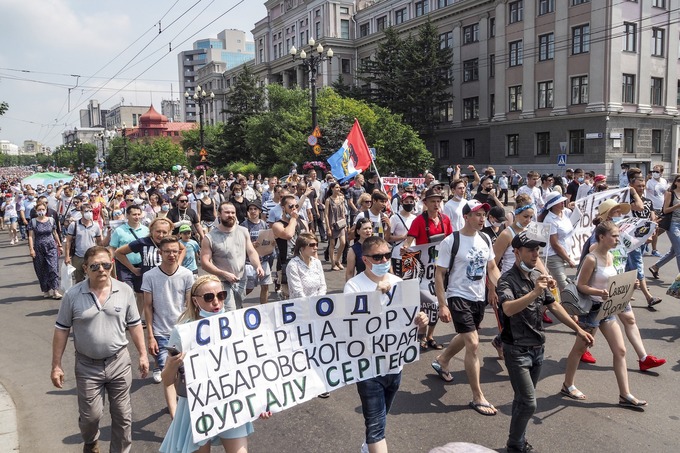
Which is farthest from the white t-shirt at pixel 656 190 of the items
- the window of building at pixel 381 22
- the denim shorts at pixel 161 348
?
the window of building at pixel 381 22

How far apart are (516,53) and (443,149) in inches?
509

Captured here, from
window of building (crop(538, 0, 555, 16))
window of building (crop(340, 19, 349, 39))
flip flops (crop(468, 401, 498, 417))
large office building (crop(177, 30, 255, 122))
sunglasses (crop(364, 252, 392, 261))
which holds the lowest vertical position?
flip flops (crop(468, 401, 498, 417))

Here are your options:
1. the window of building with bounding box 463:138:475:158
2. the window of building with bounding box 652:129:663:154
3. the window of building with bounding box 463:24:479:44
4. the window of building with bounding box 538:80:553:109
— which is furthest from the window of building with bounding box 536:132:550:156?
the window of building with bounding box 463:24:479:44

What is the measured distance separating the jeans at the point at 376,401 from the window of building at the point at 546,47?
3917 centimetres

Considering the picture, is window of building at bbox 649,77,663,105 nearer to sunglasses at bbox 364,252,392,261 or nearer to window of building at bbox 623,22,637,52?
window of building at bbox 623,22,637,52

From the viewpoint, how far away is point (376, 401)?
4.06 meters

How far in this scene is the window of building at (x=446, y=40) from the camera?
49.6m

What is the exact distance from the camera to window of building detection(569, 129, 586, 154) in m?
37.2

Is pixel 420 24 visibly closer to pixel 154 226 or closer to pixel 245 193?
pixel 245 193

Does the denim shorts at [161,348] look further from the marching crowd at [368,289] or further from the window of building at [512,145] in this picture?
the window of building at [512,145]

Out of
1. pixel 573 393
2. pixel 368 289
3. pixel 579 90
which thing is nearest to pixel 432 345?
pixel 573 393

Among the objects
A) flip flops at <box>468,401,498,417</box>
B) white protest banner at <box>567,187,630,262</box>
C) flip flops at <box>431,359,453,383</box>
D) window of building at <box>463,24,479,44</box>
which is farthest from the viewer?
window of building at <box>463,24,479,44</box>

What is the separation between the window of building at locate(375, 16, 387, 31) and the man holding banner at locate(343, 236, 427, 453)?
2303 inches

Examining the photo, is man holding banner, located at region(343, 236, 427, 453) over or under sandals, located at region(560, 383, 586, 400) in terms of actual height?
over
